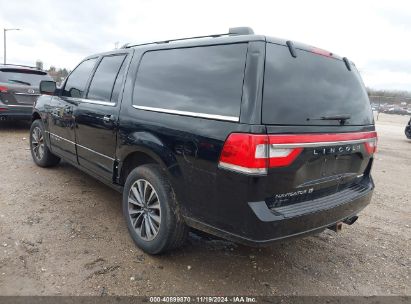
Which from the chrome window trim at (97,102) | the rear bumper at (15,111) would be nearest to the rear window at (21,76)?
the rear bumper at (15,111)

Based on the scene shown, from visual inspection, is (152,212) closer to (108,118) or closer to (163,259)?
(163,259)

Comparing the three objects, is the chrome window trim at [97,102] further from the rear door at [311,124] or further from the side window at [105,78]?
the rear door at [311,124]

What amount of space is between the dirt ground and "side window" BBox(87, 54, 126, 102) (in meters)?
1.37

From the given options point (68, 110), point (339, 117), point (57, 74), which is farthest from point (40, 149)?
point (57, 74)

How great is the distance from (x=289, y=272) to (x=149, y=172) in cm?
156

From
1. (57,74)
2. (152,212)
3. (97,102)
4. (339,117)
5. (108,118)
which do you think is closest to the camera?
(339,117)

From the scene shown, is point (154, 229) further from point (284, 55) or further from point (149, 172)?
point (284, 55)

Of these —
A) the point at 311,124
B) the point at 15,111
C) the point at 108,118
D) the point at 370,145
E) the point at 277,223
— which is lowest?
the point at 277,223

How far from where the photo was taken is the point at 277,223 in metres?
2.39

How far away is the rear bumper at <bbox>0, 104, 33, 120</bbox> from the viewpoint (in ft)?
27.8

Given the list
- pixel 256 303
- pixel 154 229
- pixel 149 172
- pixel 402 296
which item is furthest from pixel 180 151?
pixel 402 296

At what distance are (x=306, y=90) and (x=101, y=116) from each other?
220 cm

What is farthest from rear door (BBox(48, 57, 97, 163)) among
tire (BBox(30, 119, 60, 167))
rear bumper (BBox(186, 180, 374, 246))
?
rear bumper (BBox(186, 180, 374, 246))

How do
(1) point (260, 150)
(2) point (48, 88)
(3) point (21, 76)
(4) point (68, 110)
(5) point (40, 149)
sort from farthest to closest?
1. (3) point (21, 76)
2. (5) point (40, 149)
3. (2) point (48, 88)
4. (4) point (68, 110)
5. (1) point (260, 150)
